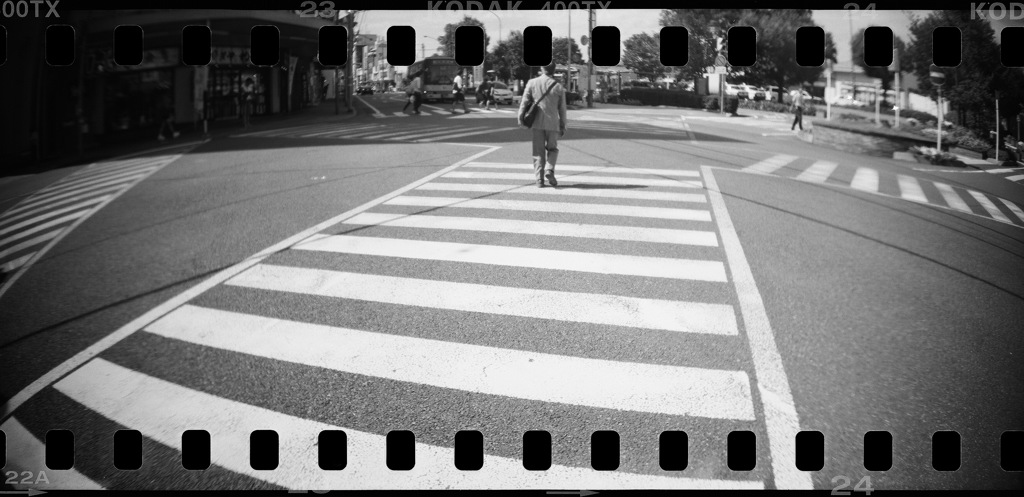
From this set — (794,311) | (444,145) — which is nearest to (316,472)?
(794,311)

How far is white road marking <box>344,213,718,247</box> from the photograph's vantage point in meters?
6.25

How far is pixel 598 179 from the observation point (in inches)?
387

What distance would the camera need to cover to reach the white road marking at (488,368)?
9.23 feet

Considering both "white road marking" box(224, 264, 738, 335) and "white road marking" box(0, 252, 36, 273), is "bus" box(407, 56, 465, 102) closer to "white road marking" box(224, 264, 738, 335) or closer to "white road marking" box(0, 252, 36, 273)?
"white road marking" box(224, 264, 738, 335)

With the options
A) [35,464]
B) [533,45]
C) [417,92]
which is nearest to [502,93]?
[417,92]

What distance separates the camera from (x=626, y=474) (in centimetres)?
208

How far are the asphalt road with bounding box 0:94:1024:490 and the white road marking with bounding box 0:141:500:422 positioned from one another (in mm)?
28

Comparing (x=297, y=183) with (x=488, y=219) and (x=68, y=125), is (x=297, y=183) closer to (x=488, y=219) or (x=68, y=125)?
(x=488, y=219)

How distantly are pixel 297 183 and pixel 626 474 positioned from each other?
8645 millimetres

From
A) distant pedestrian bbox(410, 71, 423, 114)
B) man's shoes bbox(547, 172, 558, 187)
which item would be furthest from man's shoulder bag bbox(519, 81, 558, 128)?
distant pedestrian bbox(410, 71, 423, 114)

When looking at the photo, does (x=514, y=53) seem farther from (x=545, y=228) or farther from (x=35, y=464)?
(x=35, y=464)

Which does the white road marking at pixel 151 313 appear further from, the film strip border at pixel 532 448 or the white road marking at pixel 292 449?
the film strip border at pixel 532 448

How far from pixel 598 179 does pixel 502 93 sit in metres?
39.9

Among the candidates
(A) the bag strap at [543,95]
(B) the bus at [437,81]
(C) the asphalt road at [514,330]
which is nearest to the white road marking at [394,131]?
(C) the asphalt road at [514,330]
